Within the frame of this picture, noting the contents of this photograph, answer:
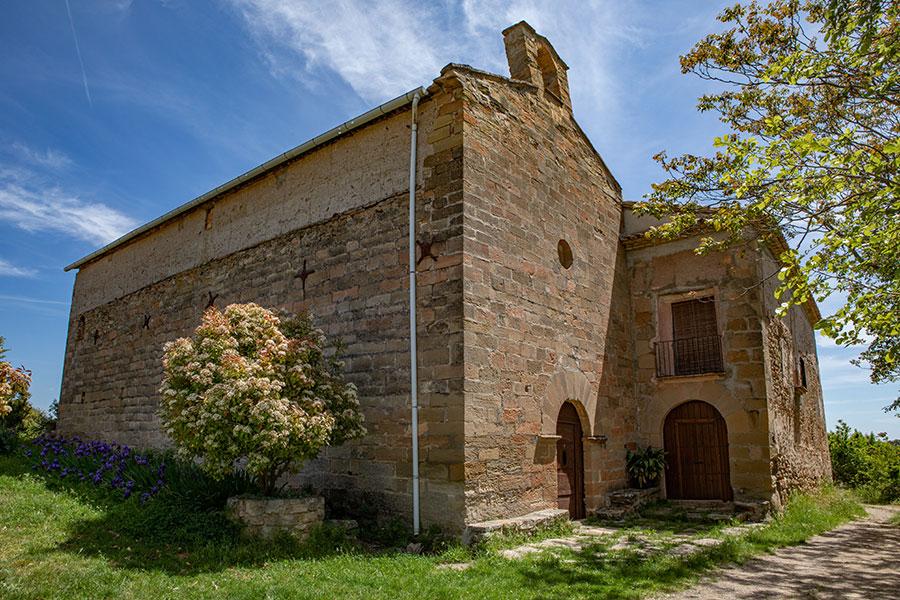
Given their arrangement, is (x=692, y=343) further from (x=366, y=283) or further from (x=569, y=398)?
(x=366, y=283)

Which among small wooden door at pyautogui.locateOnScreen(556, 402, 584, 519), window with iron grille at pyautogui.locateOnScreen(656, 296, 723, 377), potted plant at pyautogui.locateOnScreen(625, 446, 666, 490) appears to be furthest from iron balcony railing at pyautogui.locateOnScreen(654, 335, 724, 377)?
small wooden door at pyautogui.locateOnScreen(556, 402, 584, 519)

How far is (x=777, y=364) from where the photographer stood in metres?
11.4

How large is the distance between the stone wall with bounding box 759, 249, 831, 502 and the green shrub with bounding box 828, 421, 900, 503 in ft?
4.72

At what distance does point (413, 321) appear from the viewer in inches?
314

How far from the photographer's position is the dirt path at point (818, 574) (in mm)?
5835

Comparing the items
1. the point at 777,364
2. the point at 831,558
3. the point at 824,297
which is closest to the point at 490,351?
the point at 824,297

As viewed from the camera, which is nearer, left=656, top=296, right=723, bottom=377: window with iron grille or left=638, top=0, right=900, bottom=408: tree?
left=638, top=0, right=900, bottom=408: tree

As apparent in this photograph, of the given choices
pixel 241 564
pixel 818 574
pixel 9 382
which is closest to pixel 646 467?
pixel 818 574

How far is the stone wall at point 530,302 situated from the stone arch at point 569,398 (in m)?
0.03

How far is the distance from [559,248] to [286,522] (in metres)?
5.79

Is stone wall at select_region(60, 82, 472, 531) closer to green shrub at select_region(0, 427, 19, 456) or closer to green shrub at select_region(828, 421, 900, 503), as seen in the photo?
green shrub at select_region(0, 427, 19, 456)

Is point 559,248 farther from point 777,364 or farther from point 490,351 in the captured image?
point 777,364

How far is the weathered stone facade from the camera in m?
7.85

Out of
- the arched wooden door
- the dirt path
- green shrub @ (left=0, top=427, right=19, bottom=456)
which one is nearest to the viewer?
the dirt path
